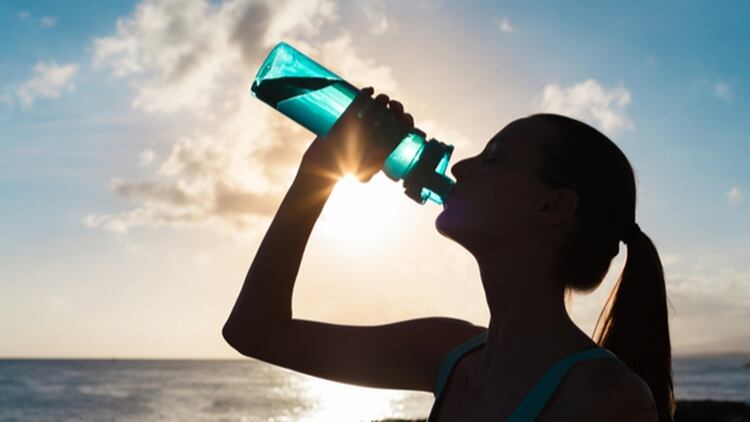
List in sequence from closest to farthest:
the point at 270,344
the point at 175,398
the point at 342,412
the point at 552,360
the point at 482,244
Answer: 1. the point at 552,360
2. the point at 482,244
3. the point at 270,344
4. the point at 342,412
5. the point at 175,398

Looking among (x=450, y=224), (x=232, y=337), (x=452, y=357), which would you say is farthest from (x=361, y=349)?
(x=450, y=224)

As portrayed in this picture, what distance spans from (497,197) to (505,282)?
0.82ft

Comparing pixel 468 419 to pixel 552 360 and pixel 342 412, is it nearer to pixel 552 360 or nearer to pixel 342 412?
pixel 552 360

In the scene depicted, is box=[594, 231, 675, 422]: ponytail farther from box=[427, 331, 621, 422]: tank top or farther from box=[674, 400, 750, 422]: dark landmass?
box=[674, 400, 750, 422]: dark landmass

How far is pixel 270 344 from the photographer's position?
261 cm

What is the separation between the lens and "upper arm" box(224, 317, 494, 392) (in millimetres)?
2609

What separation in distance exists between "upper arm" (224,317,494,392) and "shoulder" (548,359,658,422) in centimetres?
63

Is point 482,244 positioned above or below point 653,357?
above

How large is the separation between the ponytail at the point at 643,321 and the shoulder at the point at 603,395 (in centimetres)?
39

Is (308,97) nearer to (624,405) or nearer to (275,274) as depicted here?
(275,274)

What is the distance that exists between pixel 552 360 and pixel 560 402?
234 millimetres

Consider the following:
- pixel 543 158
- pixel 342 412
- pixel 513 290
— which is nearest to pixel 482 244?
pixel 513 290

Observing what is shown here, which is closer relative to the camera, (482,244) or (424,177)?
(482,244)

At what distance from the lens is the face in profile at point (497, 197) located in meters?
2.34
